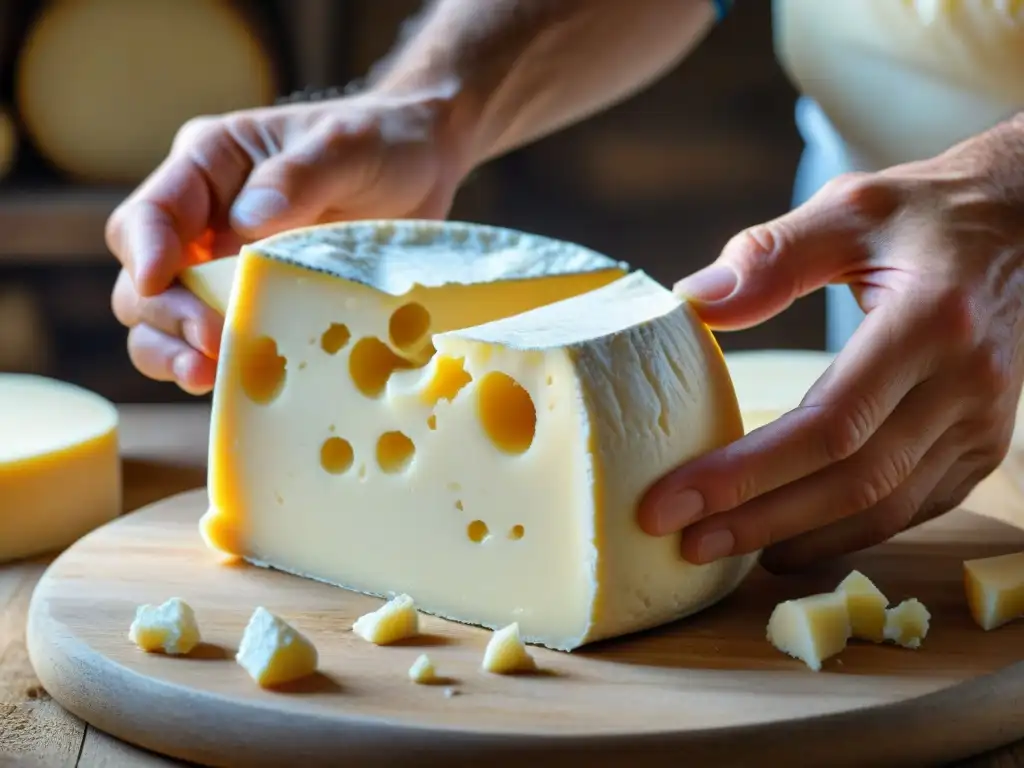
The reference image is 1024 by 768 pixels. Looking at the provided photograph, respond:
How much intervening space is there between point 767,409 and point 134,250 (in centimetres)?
79

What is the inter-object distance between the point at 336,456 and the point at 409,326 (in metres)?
0.16

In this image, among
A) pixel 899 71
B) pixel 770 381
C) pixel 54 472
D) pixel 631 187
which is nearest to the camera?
pixel 54 472

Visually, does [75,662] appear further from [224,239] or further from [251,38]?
[251,38]

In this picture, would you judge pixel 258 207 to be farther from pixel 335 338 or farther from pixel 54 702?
pixel 54 702

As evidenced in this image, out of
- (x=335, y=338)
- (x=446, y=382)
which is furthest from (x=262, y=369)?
(x=446, y=382)

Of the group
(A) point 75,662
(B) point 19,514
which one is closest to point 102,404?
(B) point 19,514

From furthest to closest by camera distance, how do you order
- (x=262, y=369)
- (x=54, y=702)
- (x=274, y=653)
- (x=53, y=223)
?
(x=53, y=223) < (x=262, y=369) < (x=54, y=702) < (x=274, y=653)

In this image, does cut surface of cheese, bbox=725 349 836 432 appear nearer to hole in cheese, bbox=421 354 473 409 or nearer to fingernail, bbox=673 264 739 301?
fingernail, bbox=673 264 739 301

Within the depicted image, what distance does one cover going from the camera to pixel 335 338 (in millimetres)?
1465

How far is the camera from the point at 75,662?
A: 4.05 feet

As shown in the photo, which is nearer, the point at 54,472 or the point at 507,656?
the point at 507,656

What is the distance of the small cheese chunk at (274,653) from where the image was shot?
3.83 ft

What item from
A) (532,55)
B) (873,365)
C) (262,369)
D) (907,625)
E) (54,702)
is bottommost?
(54,702)

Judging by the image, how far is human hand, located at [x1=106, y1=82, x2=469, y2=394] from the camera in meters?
1.67
